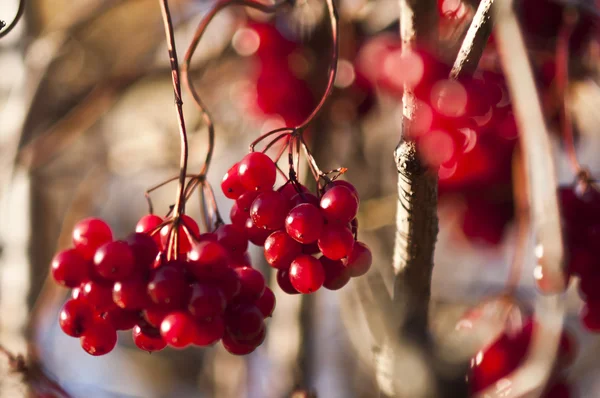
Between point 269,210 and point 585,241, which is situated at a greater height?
point 269,210

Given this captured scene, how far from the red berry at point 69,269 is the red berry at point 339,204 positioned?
28 centimetres

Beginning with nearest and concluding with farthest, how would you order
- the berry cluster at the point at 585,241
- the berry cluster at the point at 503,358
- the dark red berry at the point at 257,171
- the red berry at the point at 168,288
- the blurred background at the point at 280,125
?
the red berry at the point at 168,288 < the dark red berry at the point at 257,171 < the berry cluster at the point at 585,241 < the berry cluster at the point at 503,358 < the blurred background at the point at 280,125

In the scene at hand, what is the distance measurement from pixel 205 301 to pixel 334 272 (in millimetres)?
190

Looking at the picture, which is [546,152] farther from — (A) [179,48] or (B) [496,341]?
(A) [179,48]

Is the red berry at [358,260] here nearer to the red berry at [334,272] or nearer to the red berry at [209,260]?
the red berry at [334,272]

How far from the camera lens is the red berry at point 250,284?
0.74 meters

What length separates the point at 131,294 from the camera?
677 mm

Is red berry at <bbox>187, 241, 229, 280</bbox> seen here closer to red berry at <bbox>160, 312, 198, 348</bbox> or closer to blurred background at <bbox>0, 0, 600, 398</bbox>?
red berry at <bbox>160, 312, 198, 348</bbox>

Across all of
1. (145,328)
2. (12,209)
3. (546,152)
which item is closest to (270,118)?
(12,209)

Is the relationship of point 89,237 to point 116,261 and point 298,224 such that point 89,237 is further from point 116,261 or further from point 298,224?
point 298,224

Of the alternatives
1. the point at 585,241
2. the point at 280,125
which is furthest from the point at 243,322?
the point at 280,125

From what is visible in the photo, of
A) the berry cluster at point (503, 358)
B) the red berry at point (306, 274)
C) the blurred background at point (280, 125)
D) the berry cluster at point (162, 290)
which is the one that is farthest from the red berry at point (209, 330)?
the berry cluster at point (503, 358)

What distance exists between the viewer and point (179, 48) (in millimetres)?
1836

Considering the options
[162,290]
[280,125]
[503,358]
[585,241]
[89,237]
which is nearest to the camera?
[162,290]
